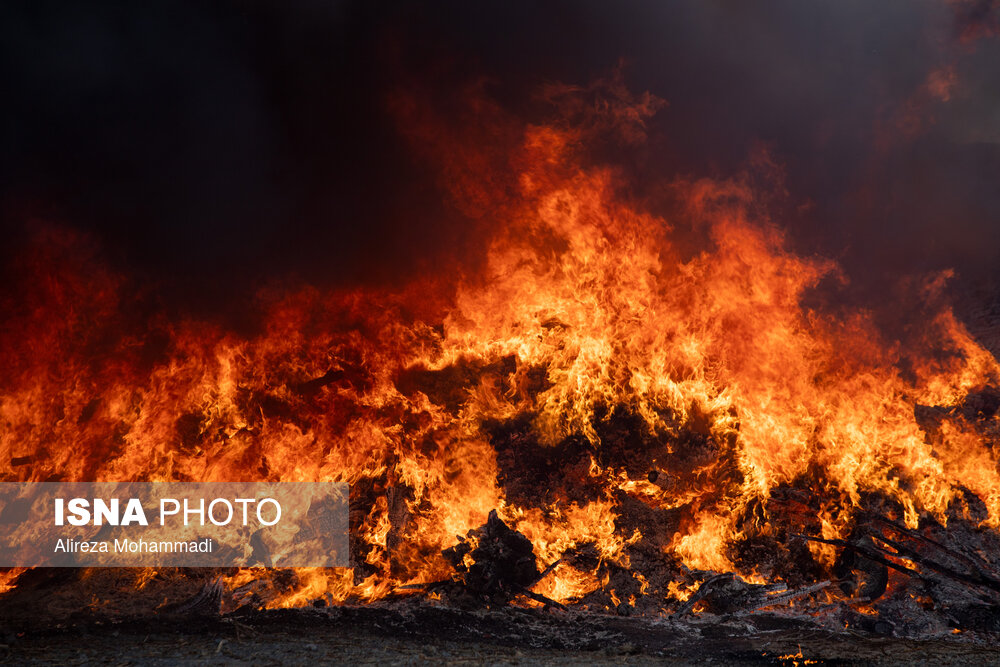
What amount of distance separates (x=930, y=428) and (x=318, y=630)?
1129 centimetres

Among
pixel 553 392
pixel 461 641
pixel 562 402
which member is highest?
pixel 553 392

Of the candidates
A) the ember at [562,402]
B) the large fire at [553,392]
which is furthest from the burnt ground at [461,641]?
the large fire at [553,392]

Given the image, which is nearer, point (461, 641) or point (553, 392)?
point (461, 641)

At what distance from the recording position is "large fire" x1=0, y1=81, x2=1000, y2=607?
31.1ft

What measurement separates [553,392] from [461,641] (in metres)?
4.94

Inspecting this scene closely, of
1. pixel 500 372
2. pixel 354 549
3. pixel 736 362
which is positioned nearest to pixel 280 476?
pixel 354 549

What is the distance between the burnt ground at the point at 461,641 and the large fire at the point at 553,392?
993 millimetres

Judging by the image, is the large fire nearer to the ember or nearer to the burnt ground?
the ember

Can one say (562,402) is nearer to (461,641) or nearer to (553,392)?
(553,392)

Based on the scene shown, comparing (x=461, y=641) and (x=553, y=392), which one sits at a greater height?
(x=553, y=392)

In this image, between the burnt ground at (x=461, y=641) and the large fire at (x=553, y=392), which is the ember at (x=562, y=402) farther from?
the burnt ground at (x=461, y=641)

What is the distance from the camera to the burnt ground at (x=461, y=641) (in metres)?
6.34

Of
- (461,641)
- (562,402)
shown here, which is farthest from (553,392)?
(461,641)

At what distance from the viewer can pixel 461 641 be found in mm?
7141
